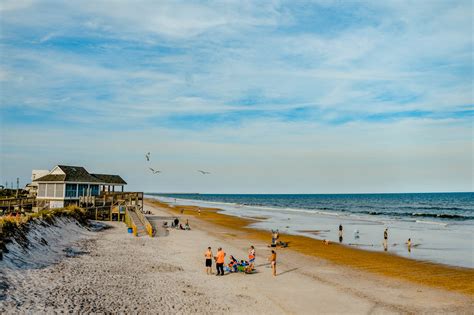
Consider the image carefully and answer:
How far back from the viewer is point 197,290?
17438 mm

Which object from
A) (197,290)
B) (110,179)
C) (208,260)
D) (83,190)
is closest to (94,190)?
(83,190)

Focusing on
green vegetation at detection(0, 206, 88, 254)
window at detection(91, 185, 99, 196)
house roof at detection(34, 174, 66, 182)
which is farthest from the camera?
window at detection(91, 185, 99, 196)

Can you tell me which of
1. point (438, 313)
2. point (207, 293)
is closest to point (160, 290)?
point (207, 293)

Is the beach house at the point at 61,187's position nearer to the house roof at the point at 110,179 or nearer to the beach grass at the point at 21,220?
the house roof at the point at 110,179

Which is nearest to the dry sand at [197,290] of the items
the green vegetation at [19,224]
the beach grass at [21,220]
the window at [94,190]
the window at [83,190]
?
the green vegetation at [19,224]

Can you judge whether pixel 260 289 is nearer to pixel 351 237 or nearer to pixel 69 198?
pixel 351 237

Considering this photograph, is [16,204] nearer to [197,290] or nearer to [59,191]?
[59,191]

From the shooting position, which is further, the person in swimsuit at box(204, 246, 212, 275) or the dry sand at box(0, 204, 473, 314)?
the person in swimsuit at box(204, 246, 212, 275)

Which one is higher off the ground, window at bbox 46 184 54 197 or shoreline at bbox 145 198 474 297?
window at bbox 46 184 54 197

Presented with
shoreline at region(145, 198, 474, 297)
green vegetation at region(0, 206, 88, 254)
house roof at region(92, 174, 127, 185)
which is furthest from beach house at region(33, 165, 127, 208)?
shoreline at region(145, 198, 474, 297)

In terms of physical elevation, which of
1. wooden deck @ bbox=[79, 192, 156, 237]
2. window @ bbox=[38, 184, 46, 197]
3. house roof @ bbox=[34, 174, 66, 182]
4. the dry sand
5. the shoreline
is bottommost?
the shoreline

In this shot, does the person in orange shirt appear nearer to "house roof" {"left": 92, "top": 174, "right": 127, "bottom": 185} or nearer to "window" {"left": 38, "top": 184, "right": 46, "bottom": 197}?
"window" {"left": 38, "top": 184, "right": 46, "bottom": 197}

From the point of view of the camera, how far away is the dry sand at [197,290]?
14125 millimetres

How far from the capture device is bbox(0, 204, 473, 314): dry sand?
1412 cm
